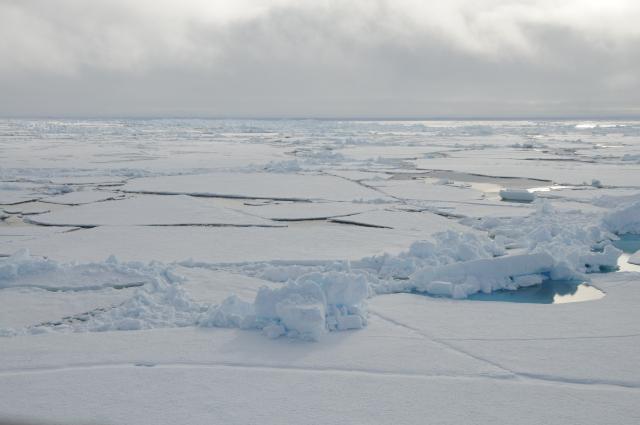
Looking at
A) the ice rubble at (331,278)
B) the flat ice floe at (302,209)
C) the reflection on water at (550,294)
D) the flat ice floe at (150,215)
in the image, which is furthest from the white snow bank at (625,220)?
the flat ice floe at (150,215)

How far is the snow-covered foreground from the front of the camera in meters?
2.84

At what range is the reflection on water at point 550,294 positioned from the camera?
4.73 meters

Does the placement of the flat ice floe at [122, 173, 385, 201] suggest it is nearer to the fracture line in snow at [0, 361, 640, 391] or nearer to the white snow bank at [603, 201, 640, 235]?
the white snow bank at [603, 201, 640, 235]

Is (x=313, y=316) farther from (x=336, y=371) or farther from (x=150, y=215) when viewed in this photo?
(x=150, y=215)

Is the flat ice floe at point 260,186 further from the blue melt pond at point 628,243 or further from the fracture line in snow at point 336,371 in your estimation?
the fracture line in snow at point 336,371

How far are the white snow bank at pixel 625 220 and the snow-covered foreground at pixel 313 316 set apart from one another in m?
0.03

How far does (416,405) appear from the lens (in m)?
2.79

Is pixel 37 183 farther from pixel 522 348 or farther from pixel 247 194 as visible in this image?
pixel 522 348

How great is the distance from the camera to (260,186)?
11.7 meters

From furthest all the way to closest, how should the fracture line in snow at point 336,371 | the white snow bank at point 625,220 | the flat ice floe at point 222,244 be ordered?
the white snow bank at point 625,220 < the flat ice floe at point 222,244 < the fracture line in snow at point 336,371

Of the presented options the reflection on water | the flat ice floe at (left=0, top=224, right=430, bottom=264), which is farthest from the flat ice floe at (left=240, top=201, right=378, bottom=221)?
the reflection on water

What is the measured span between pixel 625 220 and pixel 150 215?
620cm

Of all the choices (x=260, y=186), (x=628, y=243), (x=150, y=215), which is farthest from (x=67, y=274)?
(x=260, y=186)

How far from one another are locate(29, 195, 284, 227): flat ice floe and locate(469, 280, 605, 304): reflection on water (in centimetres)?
362
